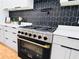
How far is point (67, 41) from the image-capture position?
1478mm

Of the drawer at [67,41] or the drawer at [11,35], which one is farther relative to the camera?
the drawer at [11,35]

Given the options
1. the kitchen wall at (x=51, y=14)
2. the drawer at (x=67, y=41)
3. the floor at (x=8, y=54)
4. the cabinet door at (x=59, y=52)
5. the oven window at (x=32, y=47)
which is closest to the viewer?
the drawer at (x=67, y=41)

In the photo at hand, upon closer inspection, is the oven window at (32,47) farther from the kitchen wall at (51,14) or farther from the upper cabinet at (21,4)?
the upper cabinet at (21,4)

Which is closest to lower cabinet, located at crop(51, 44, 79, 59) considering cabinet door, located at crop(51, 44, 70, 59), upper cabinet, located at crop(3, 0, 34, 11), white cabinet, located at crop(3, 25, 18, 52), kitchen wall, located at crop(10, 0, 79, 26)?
cabinet door, located at crop(51, 44, 70, 59)

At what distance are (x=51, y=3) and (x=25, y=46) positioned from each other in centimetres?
125

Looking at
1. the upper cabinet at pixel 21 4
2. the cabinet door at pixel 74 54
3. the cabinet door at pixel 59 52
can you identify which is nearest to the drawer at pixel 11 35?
the upper cabinet at pixel 21 4

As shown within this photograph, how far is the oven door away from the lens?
5.75 feet

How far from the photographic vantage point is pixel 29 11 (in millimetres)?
3055

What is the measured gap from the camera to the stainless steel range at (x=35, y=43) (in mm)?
1731

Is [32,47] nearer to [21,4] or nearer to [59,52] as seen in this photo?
[59,52]

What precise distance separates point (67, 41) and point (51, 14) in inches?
44.6

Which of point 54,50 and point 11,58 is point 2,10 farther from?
point 54,50

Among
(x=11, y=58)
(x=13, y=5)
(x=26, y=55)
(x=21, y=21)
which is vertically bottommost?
(x=11, y=58)

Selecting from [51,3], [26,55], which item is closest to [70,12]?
[51,3]
